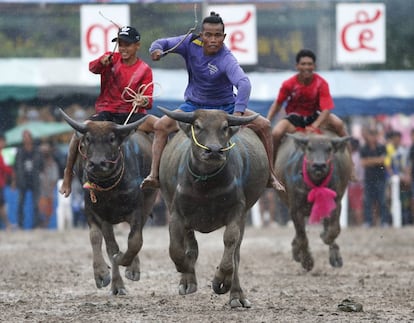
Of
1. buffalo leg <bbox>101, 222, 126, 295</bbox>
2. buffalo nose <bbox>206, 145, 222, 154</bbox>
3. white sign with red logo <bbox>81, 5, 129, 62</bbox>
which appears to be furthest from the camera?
white sign with red logo <bbox>81, 5, 129, 62</bbox>

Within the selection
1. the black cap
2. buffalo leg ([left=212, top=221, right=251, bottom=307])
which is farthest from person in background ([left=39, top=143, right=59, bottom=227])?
buffalo leg ([left=212, top=221, right=251, bottom=307])

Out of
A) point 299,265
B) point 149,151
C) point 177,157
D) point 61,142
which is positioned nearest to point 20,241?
point 61,142

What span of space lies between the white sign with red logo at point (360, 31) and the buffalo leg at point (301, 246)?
30.9 feet

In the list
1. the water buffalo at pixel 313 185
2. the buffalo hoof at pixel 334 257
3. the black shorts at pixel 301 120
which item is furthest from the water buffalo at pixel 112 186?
the black shorts at pixel 301 120

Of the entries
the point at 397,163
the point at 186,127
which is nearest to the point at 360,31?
the point at 397,163

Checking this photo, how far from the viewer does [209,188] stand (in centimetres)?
1031

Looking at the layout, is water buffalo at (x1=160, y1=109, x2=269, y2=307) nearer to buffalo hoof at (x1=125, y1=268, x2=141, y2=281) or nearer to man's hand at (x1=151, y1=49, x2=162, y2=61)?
man's hand at (x1=151, y1=49, x2=162, y2=61)

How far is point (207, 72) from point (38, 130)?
13462 mm

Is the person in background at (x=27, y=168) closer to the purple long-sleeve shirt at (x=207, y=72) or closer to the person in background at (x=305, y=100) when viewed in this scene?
the person in background at (x=305, y=100)

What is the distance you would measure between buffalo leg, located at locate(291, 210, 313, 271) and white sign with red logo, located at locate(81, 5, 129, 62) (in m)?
8.48

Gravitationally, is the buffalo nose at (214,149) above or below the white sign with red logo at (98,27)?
below

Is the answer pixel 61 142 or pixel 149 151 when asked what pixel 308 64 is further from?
pixel 61 142

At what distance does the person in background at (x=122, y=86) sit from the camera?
1188cm

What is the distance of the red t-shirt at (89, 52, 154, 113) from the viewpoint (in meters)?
12.0
